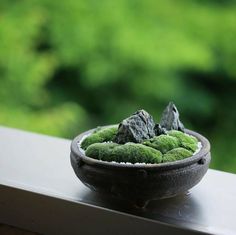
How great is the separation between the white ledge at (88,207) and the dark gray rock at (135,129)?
3.9 inches

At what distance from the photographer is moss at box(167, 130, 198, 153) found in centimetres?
73

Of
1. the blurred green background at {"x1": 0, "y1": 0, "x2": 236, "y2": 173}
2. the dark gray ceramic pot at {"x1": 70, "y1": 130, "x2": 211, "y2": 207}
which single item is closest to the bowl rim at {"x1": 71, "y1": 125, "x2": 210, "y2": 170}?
the dark gray ceramic pot at {"x1": 70, "y1": 130, "x2": 211, "y2": 207}

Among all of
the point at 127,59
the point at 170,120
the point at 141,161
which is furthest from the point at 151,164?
the point at 127,59

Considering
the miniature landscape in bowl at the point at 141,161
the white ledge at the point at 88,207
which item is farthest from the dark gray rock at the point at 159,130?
the white ledge at the point at 88,207

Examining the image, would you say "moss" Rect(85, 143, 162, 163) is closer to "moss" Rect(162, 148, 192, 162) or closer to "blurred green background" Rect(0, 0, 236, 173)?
"moss" Rect(162, 148, 192, 162)

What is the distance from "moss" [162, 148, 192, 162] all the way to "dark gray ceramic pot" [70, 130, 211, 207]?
0.05 ft

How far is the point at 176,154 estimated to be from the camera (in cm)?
70

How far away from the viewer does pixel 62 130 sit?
106 inches

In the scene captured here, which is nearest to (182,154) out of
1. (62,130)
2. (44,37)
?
(62,130)

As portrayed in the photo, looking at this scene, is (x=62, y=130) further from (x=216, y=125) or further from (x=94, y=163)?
(x=94, y=163)

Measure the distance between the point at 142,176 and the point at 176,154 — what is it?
6 cm

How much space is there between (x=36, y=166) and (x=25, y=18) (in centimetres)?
214

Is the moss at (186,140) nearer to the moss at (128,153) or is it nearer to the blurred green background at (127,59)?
the moss at (128,153)

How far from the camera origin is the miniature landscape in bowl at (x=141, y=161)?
68 centimetres
